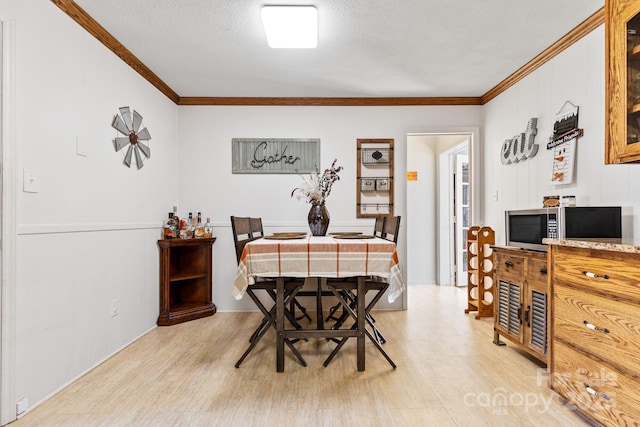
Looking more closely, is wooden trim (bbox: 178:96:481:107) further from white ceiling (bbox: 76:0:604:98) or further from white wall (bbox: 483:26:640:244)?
white wall (bbox: 483:26:640:244)

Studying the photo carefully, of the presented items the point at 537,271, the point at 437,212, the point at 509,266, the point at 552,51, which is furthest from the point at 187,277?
the point at 552,51

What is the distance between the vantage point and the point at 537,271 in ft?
7.90

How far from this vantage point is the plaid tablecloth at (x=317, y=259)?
2348mm

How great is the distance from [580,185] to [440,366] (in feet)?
5.12

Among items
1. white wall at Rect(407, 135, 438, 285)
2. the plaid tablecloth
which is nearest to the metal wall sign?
the plaid tablecloth

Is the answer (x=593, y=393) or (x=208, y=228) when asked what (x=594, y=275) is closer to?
(x=593, y=393)

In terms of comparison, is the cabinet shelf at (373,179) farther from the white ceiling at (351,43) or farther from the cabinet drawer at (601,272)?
the cabinet drawer at (601,272)

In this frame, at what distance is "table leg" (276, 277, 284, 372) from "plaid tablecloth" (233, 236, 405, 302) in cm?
13

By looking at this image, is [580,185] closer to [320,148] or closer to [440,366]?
[440,366]

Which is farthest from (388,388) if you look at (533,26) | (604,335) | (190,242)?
(533,26)

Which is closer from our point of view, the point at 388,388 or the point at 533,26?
the point at 388,388

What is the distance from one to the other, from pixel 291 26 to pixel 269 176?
73.3 inches

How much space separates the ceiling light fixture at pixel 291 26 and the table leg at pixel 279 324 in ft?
5.31

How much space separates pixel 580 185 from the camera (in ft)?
8.63
